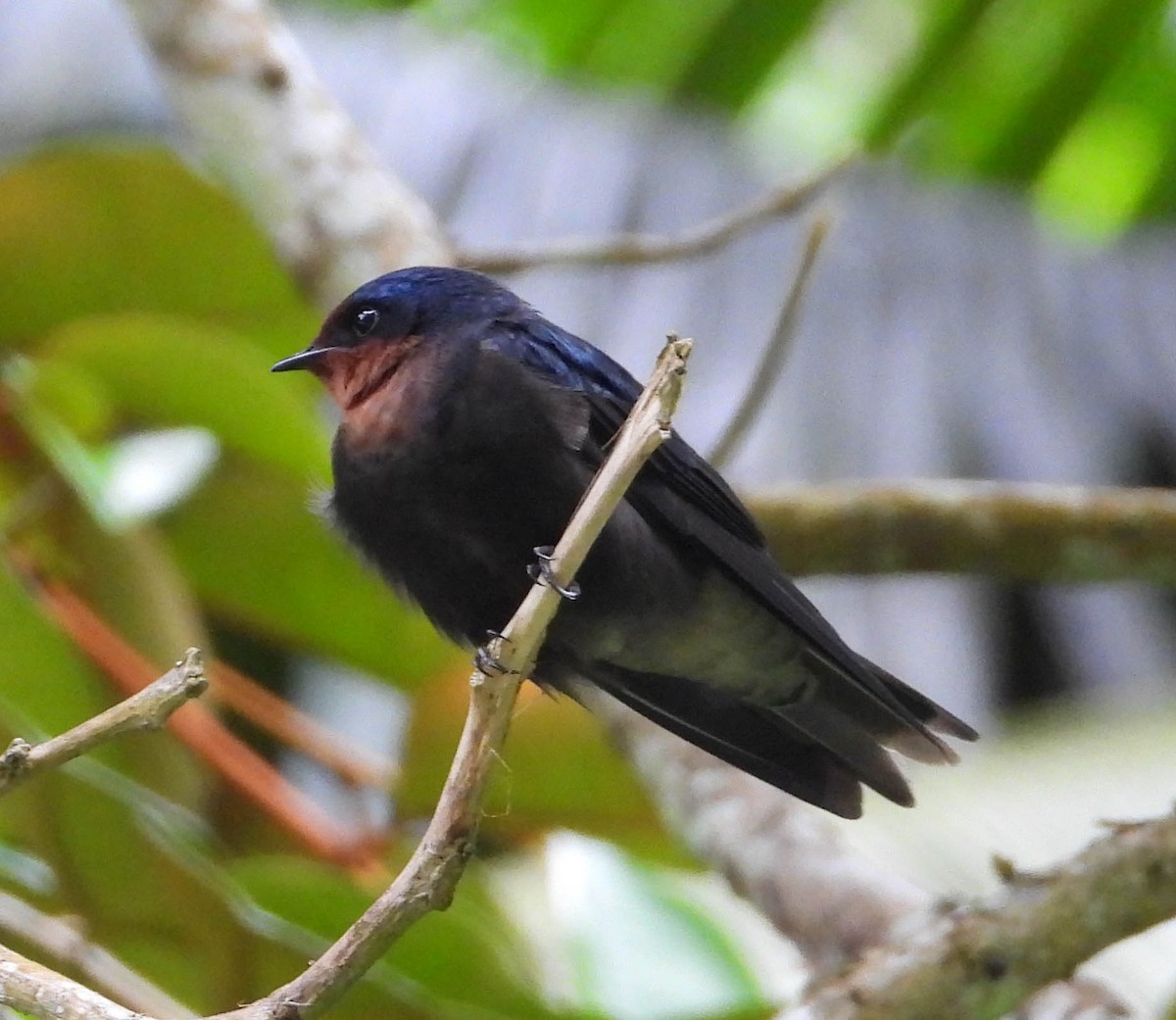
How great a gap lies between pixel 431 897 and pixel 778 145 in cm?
334

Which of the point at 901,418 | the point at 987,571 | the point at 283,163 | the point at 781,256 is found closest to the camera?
the point at 987,571

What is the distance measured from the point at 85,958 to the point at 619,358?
223 cm

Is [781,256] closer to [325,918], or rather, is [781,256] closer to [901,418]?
[901,418]

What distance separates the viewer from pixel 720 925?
2.49 metres

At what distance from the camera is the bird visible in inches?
71.0

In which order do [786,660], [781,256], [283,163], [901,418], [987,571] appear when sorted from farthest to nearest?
[781,256] < [901,418] < [283,163] < [987,571] < [786,660]

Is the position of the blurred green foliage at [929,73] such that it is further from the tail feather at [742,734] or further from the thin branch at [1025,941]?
the thin branch at [1025,941]

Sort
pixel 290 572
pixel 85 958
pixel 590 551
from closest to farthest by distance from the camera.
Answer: pixel 85 958 < pixel 590 551 < pixel 290 572

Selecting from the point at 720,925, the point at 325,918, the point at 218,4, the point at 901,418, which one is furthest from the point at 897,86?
the point at 325,918

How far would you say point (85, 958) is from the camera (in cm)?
156

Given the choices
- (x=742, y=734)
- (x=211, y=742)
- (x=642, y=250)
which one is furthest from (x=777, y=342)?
(x=211, y=742)

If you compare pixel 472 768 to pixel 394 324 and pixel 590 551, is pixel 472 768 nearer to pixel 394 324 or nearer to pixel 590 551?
pixel 590 551

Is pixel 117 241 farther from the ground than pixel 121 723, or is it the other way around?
pixel 117 241

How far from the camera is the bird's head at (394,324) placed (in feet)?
6.38
